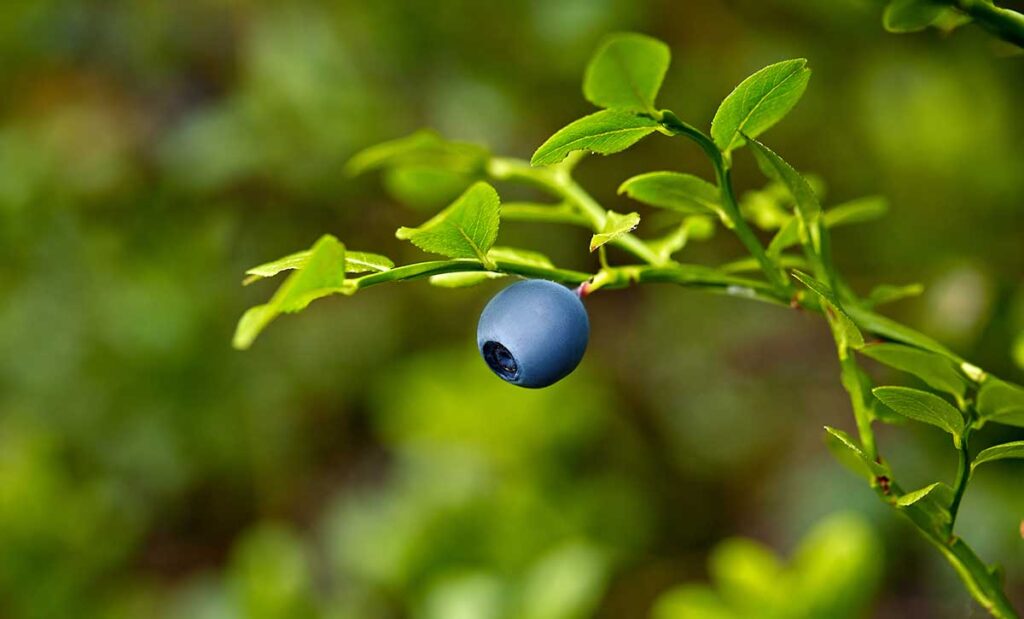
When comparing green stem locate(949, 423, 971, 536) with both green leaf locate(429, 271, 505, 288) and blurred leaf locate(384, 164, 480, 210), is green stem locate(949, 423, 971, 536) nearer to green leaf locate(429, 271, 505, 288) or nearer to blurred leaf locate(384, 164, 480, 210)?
green leaf locate(429, 271, 505, 288)

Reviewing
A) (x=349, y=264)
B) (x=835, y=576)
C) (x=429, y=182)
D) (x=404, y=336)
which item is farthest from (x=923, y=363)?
(x=404, y=336)

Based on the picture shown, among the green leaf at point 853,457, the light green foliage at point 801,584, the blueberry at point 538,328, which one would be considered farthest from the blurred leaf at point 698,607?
the blueberry at point 538,328

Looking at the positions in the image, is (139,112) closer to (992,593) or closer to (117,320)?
(117,320)

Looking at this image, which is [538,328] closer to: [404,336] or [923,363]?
[923,363]

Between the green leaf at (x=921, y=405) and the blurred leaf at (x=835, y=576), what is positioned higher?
the green leaf at (x=921, y=405)

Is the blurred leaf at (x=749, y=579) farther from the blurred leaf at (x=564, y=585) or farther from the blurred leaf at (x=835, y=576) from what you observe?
the blurred leaf at (x=564, y=585)

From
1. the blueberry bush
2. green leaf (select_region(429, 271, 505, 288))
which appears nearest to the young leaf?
the blueberry bush

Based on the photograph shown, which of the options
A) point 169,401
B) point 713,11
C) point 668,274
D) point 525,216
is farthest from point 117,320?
→ point 668,274
